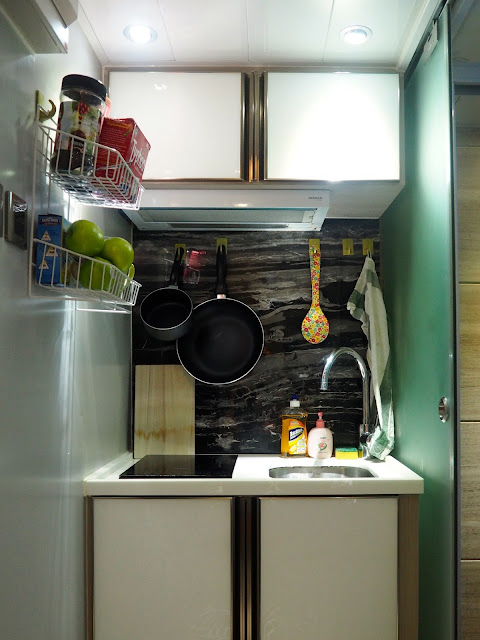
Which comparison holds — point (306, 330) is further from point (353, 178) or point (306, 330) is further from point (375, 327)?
point (353, 178)

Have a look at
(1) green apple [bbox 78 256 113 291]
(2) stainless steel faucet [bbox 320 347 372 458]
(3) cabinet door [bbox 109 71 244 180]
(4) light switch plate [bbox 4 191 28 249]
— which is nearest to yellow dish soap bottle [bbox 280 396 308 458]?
(2) stainless steel faucet [bbox 320 347 372 458]

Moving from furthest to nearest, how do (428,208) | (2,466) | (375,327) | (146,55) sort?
(375,327) → (146,55) → (428,208) → (2,466)

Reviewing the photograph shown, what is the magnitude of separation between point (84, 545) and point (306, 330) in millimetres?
1188

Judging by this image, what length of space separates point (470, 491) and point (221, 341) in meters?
1.09

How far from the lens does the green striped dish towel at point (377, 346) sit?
7.41 feet

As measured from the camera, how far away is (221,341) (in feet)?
8.16

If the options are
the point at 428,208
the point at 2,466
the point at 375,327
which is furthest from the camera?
the point at 375,327

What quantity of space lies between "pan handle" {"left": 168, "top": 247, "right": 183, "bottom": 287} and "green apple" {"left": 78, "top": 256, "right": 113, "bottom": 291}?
2.89ft

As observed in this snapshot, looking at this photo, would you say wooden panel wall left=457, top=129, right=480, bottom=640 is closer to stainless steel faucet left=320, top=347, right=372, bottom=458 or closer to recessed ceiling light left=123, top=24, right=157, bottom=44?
stainless steel faucet left=320, top=347, right=372, bottom=458

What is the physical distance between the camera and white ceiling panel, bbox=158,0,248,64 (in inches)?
70.6

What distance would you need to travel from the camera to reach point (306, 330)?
2502mm

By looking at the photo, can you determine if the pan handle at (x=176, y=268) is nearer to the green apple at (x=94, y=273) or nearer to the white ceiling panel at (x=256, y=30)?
the white ceiling panel at (x=256, y=30)

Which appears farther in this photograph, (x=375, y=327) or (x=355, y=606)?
(x=375, y=327)

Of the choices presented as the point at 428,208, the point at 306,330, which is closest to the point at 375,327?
the point at 306,330
